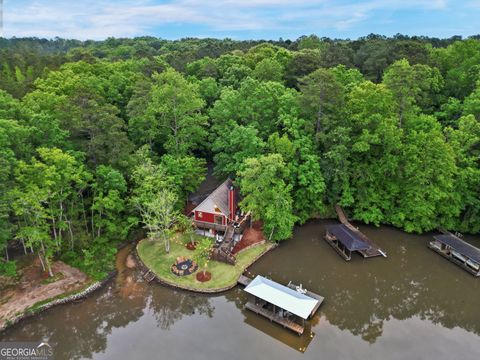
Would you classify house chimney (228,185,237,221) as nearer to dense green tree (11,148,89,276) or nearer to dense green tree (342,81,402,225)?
dense green tree (342,81,402,225)

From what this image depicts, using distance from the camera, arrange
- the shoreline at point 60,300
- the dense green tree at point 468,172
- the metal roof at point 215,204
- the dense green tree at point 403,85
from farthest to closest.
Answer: the dense green tree at point 403,85 < the dense green tree at point 468,172 < the metal roof at point 215,204 < the shoreline at point 60,300

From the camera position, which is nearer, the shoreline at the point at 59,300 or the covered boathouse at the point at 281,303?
the covered boathouse at the point at 281,303

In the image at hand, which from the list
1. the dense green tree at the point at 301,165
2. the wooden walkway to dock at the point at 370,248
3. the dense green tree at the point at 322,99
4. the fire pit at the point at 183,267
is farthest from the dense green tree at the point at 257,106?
the fire pit at the point at 183,267

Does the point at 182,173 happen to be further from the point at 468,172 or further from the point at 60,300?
the point at 468,172

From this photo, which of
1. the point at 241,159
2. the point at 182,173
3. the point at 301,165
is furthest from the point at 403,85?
the point at 182,173

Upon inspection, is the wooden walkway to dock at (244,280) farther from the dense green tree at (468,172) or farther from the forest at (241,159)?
the dense green tree at (468,172)

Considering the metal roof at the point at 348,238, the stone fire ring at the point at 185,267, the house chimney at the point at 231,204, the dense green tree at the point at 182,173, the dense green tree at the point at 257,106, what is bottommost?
the stone fire ring at the point at 185,267

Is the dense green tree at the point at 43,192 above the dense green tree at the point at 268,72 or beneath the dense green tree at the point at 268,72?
beneath
